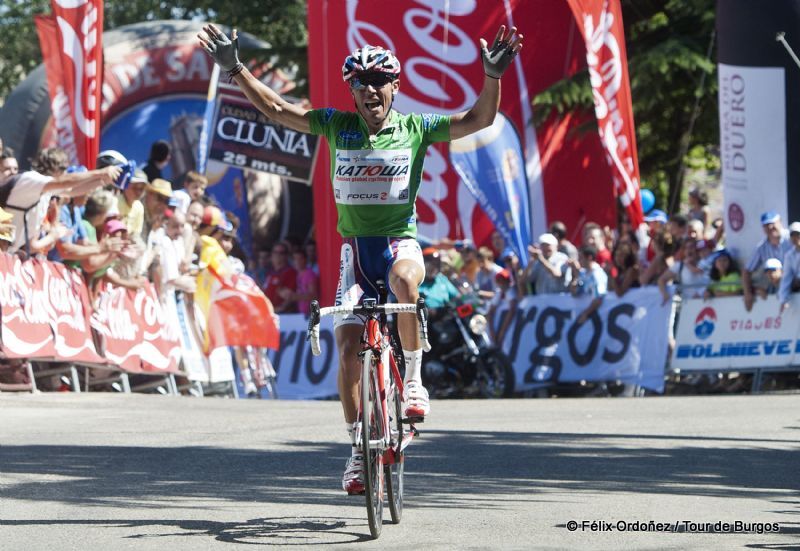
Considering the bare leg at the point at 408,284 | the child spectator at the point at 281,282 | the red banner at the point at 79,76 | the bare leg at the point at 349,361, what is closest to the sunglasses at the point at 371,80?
the bare leg at the point at 408,284

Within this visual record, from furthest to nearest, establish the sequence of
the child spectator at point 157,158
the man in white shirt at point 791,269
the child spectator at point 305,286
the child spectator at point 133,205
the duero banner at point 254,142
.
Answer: the child spectator at point 305,286, the duero banner at point 254,142, the child spectator at point 157,158, the man in white shirt at point 791,269, the child spectator at point 133,205

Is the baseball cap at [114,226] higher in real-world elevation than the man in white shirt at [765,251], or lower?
higher

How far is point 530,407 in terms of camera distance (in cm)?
1579

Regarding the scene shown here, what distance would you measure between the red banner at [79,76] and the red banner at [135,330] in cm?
199

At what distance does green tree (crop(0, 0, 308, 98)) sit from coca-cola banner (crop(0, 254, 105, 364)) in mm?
9524

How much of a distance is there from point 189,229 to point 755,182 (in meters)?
6.54

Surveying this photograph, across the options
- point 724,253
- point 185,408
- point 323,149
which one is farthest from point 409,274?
point 323,149

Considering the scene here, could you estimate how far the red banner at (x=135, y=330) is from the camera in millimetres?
15969

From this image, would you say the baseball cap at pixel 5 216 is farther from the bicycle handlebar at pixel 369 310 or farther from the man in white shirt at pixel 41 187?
the bicycle handlebar at pixel 369 310

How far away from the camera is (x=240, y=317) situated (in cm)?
1884

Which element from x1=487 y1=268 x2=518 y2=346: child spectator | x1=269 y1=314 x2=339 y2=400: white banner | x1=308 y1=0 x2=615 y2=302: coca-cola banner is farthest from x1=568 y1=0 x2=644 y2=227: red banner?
x1=269 y1=314 x2=339 y2=400: white banner

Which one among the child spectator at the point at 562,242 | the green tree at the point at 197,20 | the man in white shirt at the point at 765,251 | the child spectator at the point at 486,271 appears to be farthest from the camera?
the green tree at the point at 197,20

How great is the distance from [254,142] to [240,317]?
4082 millimetres

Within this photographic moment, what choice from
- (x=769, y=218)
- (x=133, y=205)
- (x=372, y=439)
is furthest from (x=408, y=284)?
(x=769, y=218)
